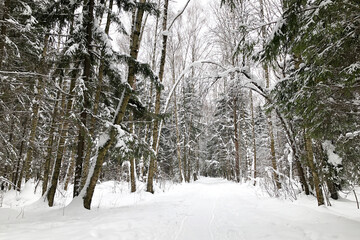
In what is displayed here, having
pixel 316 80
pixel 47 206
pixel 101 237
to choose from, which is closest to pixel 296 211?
pixel 316 80

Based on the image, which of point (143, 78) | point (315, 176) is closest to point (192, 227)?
point (315, 176)

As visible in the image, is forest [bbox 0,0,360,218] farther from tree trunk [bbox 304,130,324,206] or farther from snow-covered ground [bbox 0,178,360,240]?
snow-covered ground [bbox 0,178,360,240]

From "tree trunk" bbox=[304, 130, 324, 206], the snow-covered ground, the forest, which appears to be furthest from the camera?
"tree trunk" bbox=[304, 130, 324, 206]

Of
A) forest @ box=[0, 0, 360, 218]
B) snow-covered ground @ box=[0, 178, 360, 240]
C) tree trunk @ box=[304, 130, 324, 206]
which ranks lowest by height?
snow-covered ground @ box=[0, 178, 360, 240]

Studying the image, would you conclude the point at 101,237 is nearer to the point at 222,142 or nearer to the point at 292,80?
the point at 292,80

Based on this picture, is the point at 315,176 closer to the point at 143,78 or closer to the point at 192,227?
the point at 192,227

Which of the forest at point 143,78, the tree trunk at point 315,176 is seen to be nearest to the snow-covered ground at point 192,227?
the tree trunk at point 315,176

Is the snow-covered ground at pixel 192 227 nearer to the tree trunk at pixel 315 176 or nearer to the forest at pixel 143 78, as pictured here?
the tree trunk at pixel 315 176

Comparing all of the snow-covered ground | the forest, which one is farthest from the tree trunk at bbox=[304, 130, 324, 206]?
the snow-covered ground

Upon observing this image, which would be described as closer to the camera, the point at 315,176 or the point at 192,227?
the point at 192,227

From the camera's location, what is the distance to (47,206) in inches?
260

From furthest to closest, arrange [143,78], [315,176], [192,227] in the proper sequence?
[143,78]
[315,176]
[192,227]

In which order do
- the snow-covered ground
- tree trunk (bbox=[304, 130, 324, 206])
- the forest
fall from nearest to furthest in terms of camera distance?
the snow-covered ground, the forest, tree trunk (bbox=[304, 130, 324, 206])

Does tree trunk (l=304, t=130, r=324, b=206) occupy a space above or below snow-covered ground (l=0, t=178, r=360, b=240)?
above
